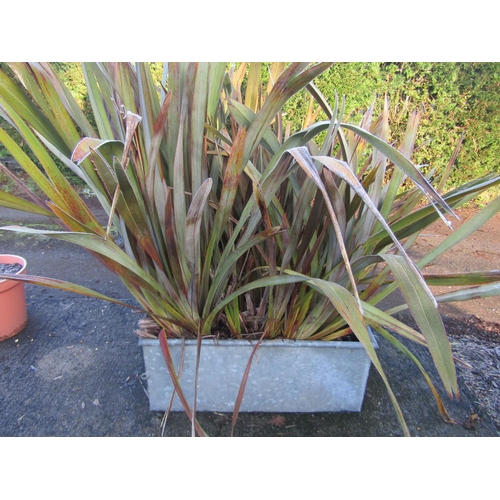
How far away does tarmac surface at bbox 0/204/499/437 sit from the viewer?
117 cm

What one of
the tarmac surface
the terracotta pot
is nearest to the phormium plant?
the tarmac surface

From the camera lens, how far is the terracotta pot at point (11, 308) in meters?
1.50

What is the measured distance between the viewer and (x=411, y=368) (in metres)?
1.47

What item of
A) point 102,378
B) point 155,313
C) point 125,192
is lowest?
point 102,378

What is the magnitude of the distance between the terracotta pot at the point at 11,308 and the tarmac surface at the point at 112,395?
4 cm

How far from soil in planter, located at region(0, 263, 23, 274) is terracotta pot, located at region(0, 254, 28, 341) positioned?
112 mm

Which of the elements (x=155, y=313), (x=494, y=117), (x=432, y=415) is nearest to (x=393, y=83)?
(x=494, y=117)

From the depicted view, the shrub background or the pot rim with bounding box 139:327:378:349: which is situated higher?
the shrub background

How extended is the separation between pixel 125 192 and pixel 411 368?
1275mm

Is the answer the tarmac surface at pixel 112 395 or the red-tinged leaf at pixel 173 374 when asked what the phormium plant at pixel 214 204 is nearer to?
the red-tinged leaf at pixel 173 374

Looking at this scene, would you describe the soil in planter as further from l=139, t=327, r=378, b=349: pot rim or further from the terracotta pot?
l=139, t=327, r=378, b=349: pot rim

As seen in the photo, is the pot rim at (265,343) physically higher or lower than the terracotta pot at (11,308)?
higher

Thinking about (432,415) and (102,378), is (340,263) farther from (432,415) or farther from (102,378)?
(102,378)

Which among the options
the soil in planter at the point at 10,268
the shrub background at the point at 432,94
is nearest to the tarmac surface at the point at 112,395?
the soil in planter at the point at 10,268
